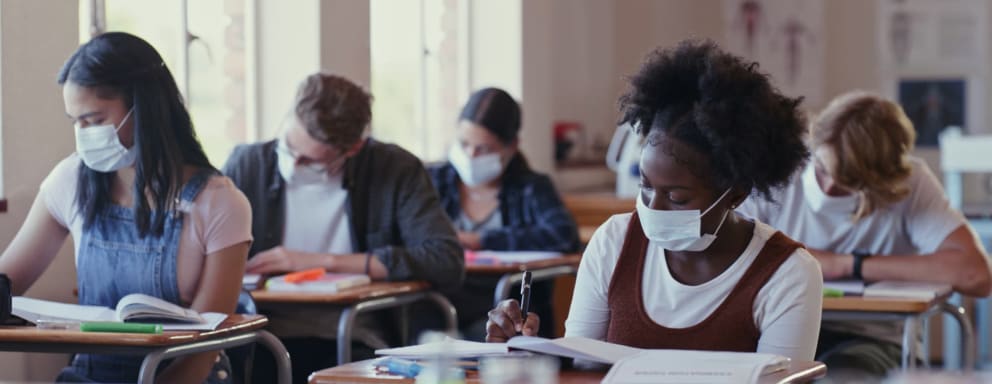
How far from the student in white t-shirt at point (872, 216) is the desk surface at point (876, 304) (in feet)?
0.66

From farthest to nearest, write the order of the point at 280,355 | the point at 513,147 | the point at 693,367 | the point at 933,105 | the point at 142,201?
the point at 933,105 → the point at 513,147 → the point at 142,201 → the point at 280,355 → the point at 693,367

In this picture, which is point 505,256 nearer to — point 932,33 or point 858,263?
point 858,263

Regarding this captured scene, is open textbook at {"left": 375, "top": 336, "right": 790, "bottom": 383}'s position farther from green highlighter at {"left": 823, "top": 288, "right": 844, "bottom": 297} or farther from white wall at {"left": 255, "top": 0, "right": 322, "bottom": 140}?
white wall at {"left": 255, "top": 0, "right": 322, "bottom": 140}

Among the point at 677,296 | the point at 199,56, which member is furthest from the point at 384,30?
the point at 677,296

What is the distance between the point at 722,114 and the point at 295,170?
217cm

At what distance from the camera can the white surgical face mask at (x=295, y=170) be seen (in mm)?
4371

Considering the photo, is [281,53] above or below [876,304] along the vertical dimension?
above

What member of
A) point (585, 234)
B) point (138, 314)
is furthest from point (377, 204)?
point (585, 234)

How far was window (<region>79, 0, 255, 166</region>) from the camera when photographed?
15.5 feet

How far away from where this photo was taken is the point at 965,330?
4.08m

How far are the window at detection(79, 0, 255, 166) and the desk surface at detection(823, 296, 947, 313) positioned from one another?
2.17 meters

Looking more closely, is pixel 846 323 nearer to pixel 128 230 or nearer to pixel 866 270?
pixel 866 270

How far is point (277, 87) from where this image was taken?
5.46 m

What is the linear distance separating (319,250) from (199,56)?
3.37 feet
